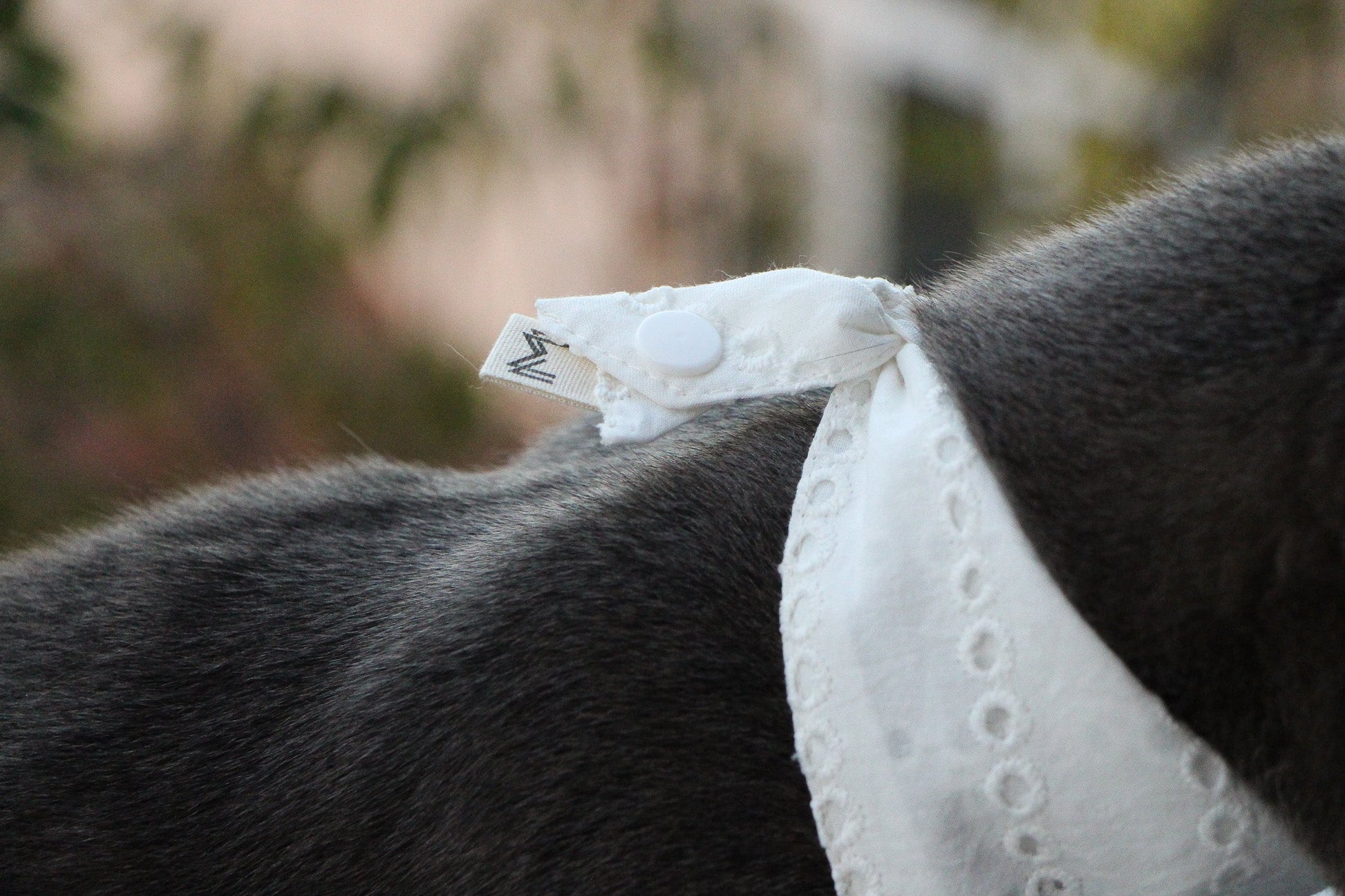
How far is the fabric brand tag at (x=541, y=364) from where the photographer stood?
824mm

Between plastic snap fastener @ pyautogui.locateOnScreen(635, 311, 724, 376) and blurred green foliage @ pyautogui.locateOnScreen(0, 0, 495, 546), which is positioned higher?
plastic snap fastener @ pyautogui.locateOnScreen(635, 311, 724, 376)

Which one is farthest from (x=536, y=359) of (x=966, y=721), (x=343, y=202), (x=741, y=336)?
(x=343, y=202)

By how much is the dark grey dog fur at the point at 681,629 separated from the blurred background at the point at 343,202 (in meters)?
0.33

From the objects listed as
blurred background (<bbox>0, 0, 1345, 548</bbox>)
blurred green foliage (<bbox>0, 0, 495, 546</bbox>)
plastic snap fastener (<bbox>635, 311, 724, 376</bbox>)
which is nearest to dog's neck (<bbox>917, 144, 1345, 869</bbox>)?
plastic snap fastener (<bbox>635, 311, 724, 376</bbox>)

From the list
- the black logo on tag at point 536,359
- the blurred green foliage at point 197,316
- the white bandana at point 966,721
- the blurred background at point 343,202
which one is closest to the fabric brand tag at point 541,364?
the black logo on tag at point 536,359

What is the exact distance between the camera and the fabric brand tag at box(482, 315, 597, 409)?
0.82m

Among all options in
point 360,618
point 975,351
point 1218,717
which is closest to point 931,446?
point 975,351

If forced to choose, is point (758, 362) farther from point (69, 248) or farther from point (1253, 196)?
point (69, 248)

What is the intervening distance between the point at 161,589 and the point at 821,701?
41 centimetres

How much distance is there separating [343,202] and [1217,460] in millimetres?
2304

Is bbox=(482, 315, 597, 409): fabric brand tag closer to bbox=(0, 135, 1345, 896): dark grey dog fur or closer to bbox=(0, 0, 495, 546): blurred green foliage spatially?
bbox=(0, 135, 1345, 896): dark grey dog fur

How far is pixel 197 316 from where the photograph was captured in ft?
8.98

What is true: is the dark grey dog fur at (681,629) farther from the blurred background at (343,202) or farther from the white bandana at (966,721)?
the blurred background at (343,202)

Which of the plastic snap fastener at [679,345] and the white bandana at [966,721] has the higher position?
the plastic snap fastener at [679,345]
